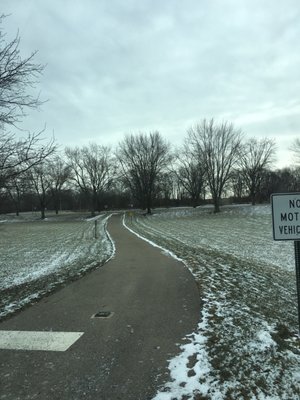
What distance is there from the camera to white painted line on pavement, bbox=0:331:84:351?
5.07 meters

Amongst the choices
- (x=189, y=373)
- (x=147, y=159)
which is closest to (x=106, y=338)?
(x=189, y=373)

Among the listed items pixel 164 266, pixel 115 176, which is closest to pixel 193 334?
pixel 164 266

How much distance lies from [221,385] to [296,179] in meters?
102

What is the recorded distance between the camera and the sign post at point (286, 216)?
422 centimetres

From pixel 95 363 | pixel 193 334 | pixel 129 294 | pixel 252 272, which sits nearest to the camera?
pixel 95 363

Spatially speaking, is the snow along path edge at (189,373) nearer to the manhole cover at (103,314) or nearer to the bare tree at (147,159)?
the manhole cover at (103,314)

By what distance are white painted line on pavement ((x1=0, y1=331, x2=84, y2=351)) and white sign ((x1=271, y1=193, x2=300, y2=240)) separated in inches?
128

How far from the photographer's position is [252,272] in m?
10.7

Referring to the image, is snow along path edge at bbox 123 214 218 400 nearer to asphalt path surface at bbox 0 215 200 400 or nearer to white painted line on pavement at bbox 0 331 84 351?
asphalt path surface at bbox 0 215 200 400

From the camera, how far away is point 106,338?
5.34m

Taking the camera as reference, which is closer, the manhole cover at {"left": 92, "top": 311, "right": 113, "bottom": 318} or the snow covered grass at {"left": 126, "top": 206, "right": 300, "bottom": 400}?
the snow covered grass at {"left": 126, "top": 206, "right": 300, "bottom": 400}

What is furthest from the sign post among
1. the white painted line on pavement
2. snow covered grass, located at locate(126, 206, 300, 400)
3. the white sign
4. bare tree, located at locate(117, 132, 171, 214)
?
bare tree, located at locate(117, 132, 171, 214)

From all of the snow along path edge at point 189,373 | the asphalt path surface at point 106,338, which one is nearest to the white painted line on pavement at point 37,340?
the asphalt path surface at point 106,338

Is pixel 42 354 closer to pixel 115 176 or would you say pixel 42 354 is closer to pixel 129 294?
pixel 129 294
